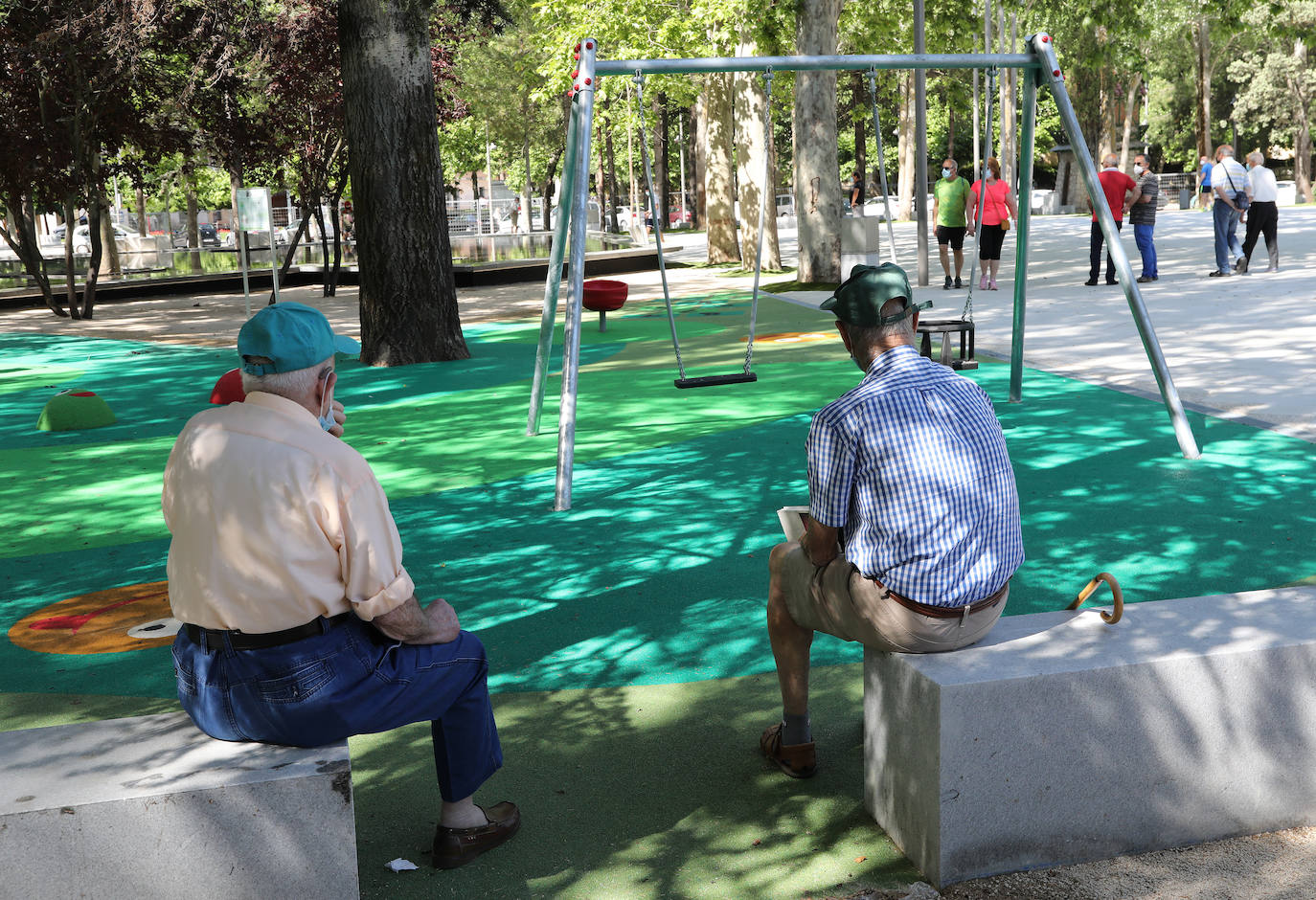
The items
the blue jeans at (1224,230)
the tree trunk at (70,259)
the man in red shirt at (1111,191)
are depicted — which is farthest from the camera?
the tree trunk at (70,259)

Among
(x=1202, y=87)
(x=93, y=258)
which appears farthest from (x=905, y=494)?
(x=1202, y=87)

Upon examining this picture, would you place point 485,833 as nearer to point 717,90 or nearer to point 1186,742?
point 1186,742

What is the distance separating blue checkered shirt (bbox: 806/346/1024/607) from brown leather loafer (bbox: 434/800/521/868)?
1.21m

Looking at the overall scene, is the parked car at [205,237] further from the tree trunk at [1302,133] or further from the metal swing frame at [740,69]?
the metal swing frame at [740,69]

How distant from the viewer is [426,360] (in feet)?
45.4

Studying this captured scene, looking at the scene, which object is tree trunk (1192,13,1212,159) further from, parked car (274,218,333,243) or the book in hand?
the book in hand

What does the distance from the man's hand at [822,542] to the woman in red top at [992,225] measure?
1448cm

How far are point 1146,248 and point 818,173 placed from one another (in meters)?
5.19

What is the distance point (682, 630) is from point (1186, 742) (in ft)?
7.33

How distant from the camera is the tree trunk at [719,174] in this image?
27.8m

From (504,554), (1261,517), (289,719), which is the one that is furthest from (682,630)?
(1261,517)

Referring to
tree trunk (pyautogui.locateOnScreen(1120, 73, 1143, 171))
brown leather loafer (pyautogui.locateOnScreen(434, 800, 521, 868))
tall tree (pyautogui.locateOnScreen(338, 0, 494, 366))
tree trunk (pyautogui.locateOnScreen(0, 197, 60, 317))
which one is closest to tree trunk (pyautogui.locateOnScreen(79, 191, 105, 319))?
tree trunk (pyautogui.locateOnScreen(0, 197, 60, 317))

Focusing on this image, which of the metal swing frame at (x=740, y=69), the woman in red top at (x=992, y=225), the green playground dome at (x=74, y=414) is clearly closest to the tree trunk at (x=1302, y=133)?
the woman in red top at (x=992, y=225)

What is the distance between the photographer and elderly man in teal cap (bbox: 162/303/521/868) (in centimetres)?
289
